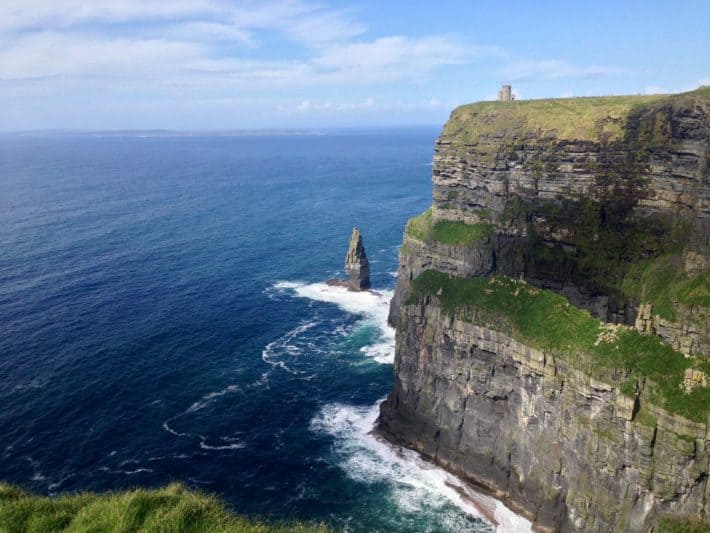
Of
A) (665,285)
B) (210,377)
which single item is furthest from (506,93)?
(210,377)

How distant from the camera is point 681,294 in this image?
54094 millimetres

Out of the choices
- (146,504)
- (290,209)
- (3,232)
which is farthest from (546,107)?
(3,232)

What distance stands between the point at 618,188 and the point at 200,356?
6650 cm

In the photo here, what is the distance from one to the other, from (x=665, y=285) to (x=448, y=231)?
31435 mm

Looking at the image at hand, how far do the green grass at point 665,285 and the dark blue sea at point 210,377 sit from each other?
27.2 m

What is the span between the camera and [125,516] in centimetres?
2770

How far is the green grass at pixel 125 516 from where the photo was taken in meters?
27.4

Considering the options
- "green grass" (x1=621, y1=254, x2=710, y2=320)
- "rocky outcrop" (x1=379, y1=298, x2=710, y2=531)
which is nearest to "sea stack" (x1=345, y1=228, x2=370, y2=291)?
"rocky outcrop" (x1=379, y1=298, x2=710, y2=531)

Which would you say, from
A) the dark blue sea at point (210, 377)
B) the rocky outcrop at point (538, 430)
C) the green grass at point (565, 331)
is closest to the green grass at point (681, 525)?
the rocky outcrop at point (538, 430)

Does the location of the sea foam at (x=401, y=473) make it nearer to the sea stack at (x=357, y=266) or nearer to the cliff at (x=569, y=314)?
the cliff at (x=569, y=314)

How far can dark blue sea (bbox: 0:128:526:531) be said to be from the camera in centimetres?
6094

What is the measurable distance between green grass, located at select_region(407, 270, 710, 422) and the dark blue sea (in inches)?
742

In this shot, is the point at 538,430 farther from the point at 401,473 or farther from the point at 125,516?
the point at 125,516

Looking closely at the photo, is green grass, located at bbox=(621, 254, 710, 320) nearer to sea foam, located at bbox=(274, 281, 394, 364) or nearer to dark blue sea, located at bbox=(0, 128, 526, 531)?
dark blue sea, located at bbox=(0, 128, 526, 531)
